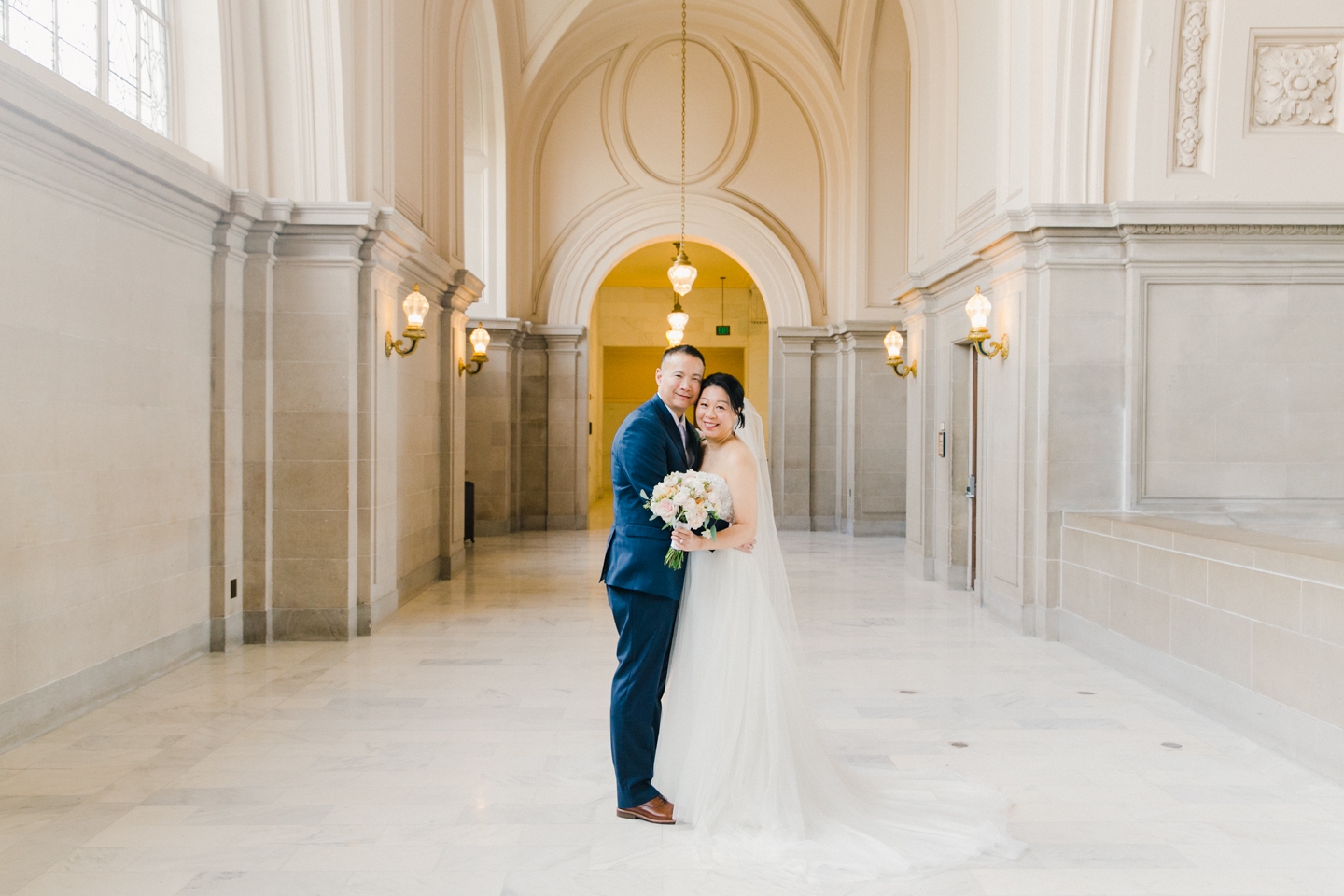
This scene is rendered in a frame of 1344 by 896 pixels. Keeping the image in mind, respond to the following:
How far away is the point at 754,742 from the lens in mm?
3801

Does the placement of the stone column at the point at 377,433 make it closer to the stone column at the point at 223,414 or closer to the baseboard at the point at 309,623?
the baseboard at the point at 309,623

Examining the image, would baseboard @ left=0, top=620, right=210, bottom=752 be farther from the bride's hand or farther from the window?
the bride's hand

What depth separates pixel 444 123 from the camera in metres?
10.8

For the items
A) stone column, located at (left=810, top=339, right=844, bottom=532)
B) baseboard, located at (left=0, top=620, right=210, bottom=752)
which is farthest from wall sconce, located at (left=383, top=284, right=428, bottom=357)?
stone column, located at (left=810, top=339, right=844, bottom=532)

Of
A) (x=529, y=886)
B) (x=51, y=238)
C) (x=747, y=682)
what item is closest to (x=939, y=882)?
(x=747, y=682)

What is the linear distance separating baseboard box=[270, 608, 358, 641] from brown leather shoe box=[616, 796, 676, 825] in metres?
4.40

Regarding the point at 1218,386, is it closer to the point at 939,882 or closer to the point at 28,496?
the point at 939,882

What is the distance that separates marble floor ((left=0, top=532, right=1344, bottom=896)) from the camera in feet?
11.3

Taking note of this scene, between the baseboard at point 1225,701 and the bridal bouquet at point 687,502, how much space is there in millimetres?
3299

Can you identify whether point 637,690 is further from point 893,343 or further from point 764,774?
point 893,343

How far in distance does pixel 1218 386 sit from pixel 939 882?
5934 millimetres

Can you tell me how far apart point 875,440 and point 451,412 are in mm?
7554

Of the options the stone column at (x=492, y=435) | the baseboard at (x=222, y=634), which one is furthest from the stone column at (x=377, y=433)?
the stone column at (x=492, y=435)

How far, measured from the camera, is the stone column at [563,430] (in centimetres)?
1627
